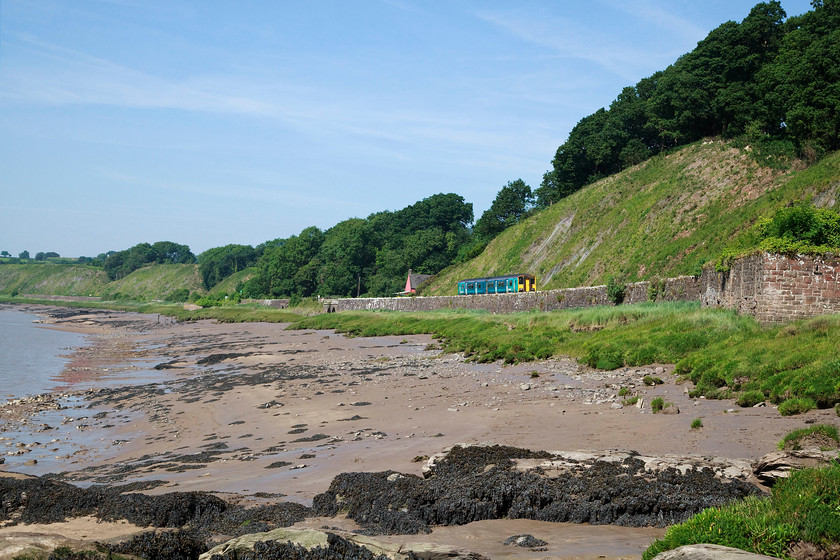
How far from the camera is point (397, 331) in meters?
47.2

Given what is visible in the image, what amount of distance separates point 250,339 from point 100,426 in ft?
109

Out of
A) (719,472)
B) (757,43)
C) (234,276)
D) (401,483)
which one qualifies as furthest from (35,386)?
(234,276)

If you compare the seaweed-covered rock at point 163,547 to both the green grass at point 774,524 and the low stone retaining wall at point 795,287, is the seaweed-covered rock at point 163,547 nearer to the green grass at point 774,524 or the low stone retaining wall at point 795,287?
the green grass at point 774,524

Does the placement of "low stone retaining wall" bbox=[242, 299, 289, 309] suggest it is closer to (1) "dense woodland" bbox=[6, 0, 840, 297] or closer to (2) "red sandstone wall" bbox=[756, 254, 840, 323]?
(1) "dense woodland" bbox=[6, 0, 840, 297]

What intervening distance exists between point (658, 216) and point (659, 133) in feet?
65.9

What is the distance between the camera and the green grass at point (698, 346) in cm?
1308

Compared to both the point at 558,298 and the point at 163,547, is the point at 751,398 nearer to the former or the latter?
the point at 163,547

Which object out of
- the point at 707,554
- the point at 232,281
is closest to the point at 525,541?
the point at 707,554

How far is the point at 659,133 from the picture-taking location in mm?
70062

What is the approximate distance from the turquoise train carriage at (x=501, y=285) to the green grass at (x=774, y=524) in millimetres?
52800

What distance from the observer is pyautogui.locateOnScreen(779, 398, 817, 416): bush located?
1180 centimetres

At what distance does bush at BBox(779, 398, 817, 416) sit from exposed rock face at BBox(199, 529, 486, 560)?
8.48m

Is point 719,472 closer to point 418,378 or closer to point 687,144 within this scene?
point 418,378

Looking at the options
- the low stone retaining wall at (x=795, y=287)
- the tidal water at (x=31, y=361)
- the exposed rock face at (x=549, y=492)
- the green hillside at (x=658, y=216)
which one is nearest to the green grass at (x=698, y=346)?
the low stone retaining wall at (x=795, y=287)
